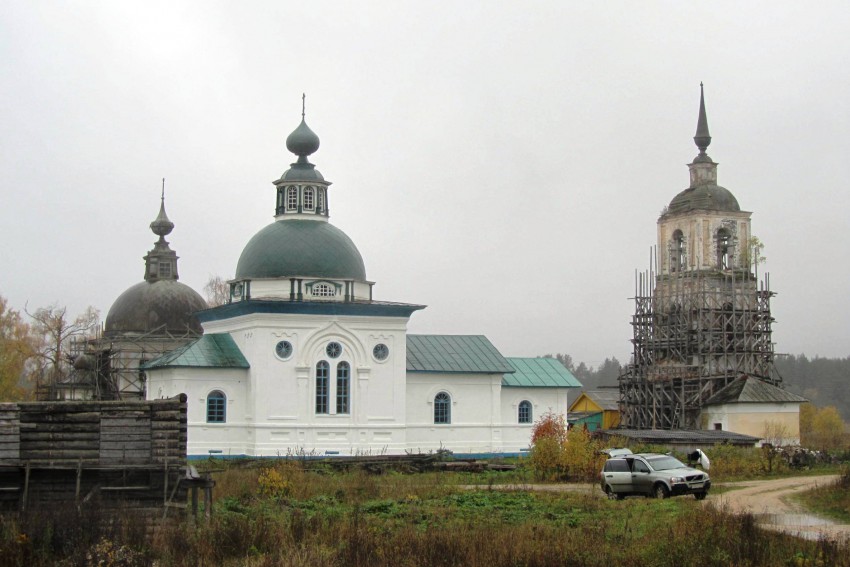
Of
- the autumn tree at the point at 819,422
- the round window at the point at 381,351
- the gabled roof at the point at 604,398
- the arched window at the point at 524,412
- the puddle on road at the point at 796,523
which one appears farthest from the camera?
the gabled roof at the point at 604,398

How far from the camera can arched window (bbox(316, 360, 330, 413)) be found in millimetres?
38191

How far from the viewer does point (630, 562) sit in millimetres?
15273

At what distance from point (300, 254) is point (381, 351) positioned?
4.02 m

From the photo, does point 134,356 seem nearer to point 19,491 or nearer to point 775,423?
point 775,423

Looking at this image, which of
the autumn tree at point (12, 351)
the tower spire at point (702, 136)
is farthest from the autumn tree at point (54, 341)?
the tower spire at point (702, 136)

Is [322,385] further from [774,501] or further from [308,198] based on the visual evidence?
[774,501]

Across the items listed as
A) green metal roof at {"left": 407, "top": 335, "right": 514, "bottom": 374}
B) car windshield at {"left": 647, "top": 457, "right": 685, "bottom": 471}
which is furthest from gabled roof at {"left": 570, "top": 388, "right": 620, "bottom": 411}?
car windshield at {"left": 647, "top": 457, "right": 685, "bottom": 471}

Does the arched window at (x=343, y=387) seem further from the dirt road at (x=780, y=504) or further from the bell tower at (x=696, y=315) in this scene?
the bell tower at (x=696, y=315)

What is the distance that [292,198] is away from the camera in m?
41.0

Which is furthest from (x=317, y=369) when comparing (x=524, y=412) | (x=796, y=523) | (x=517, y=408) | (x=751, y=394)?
(x=796, y=523)

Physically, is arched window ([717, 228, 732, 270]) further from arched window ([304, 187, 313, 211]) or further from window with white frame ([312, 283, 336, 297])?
window with white frame ([312, 283, 336, 297])

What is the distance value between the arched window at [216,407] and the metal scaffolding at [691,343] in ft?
68.8

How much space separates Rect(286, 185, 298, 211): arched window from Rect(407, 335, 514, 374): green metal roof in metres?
6.07

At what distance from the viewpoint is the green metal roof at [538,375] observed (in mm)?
42250
